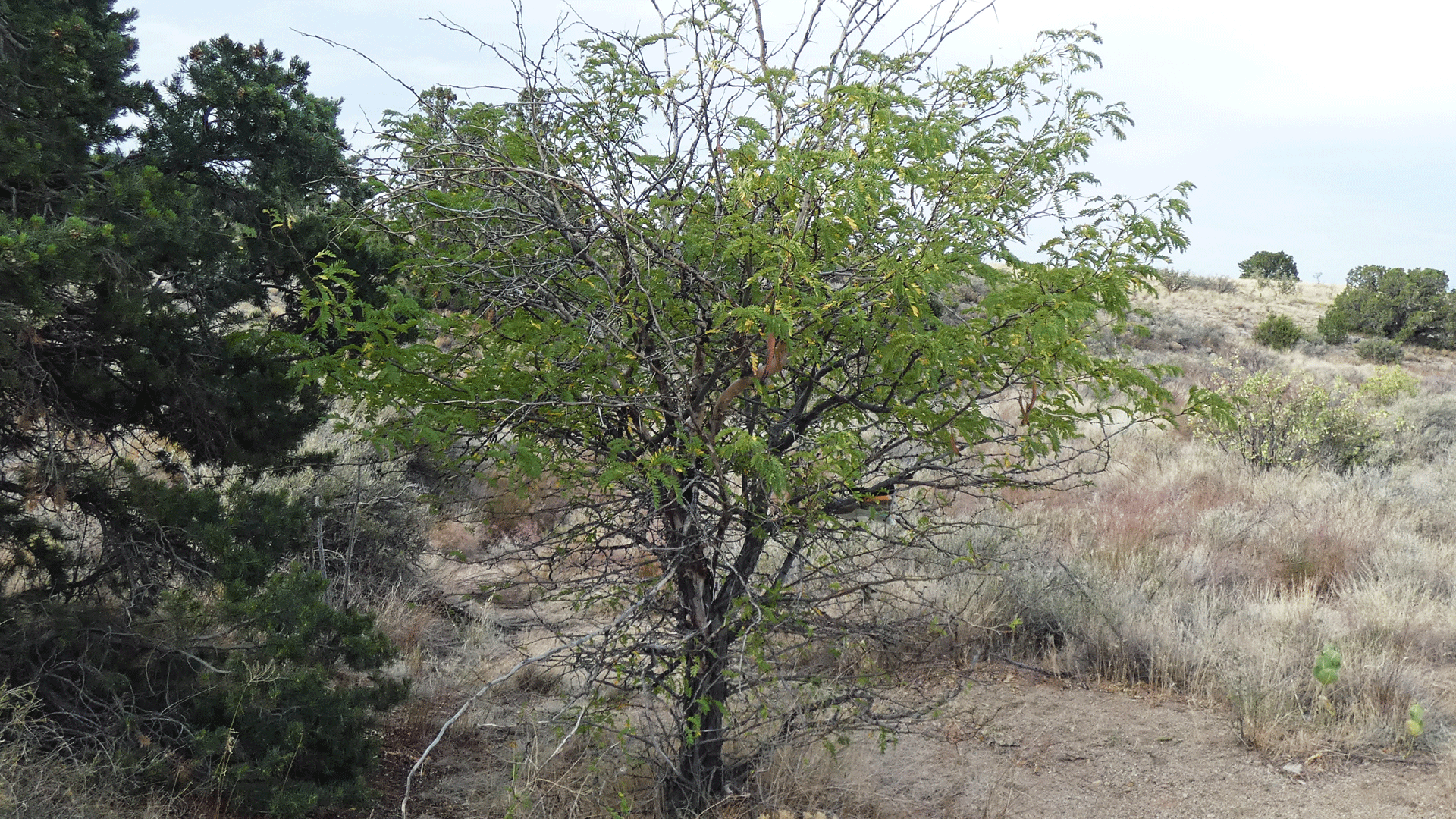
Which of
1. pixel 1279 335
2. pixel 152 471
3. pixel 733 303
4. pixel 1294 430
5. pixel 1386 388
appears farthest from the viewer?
pixel 1279 335

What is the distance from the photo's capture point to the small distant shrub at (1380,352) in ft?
85.5

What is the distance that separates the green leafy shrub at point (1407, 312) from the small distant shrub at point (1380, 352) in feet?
9.96

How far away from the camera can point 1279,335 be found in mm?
26000

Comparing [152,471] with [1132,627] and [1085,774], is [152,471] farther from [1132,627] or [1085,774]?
[1132,627]

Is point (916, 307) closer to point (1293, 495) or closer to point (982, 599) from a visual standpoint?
point (982, 599)

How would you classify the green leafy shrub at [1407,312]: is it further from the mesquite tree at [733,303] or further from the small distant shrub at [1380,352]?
the mesquite tree at [733,303]

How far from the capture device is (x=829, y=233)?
271cm

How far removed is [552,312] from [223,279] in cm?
197

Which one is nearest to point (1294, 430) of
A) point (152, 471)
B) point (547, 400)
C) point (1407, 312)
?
point (547, 400)

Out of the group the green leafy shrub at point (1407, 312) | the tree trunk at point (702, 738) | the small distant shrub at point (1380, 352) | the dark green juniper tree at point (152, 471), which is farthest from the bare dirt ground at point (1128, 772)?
the green leafy shrub at point (1407, 312)

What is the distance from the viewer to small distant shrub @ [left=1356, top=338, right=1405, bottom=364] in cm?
2605

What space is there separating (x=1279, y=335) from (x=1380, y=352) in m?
2.93

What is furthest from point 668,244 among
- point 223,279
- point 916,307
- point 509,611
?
point 509,611

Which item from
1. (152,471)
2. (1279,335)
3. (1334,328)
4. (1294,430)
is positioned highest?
(1334,328)
